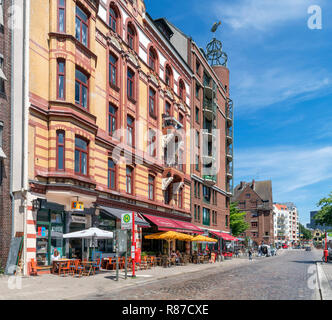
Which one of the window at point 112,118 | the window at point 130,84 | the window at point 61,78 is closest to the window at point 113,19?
the window at point 130,84

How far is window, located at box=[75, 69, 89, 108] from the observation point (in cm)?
2303

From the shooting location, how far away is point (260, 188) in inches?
5251

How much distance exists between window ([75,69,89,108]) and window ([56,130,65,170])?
8.01ft

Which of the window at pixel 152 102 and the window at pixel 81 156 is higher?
the window at pixel 152 102

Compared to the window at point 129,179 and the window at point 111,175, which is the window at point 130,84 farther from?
the window at point 111,175

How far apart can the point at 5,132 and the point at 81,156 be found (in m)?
4.24

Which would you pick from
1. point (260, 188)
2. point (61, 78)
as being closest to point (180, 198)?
point (61, 78)

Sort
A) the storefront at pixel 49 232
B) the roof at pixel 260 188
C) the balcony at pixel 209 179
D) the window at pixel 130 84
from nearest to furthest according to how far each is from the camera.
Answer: the storefront at pixel 49 232
the window at pixel 130 84
the balcony at pixel 209 179
the roof at pixel 260 188

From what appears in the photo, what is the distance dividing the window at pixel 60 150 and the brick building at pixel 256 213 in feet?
345

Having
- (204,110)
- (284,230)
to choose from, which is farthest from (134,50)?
(284,230)

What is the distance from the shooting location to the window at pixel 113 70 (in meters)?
27.5

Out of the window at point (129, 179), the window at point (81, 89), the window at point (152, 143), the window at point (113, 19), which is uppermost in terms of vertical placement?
the window at point (113, 19)
